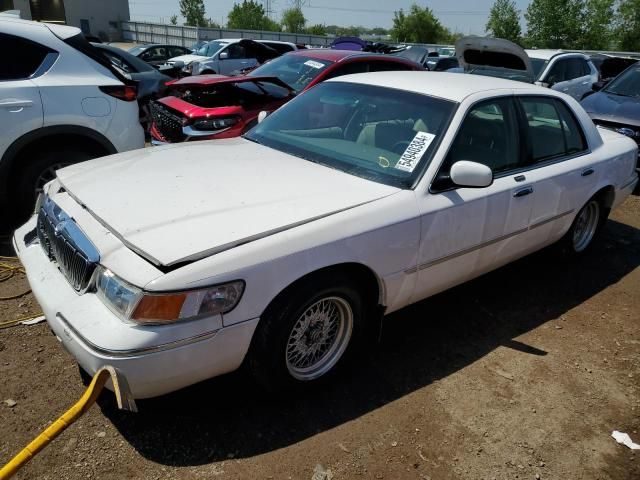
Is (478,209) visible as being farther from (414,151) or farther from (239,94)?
(239,94)

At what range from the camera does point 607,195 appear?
15.6 ft

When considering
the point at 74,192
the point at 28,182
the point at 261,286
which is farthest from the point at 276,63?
the point at 261,286

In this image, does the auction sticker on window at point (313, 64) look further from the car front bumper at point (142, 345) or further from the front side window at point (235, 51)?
the front side window at point (235, 51)

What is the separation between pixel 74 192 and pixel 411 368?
2199 millimetres

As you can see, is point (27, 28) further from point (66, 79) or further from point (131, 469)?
point (131, 469)

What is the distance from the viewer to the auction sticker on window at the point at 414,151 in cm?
304

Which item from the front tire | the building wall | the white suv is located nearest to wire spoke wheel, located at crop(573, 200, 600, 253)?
the front tire

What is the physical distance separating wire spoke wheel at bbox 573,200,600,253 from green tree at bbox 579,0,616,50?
44384mm

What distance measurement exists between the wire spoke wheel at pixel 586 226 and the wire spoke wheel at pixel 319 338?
2857 millimetres

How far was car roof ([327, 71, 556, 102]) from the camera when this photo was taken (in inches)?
134

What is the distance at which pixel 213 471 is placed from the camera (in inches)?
91.4

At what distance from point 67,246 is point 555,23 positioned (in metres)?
48.2

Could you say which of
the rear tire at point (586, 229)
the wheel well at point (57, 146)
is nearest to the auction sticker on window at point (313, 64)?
the wheel well at point (57, 146)

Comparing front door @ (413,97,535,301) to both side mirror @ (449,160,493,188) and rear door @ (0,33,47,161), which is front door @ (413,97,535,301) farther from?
rear door @ (0,33,47,161)
